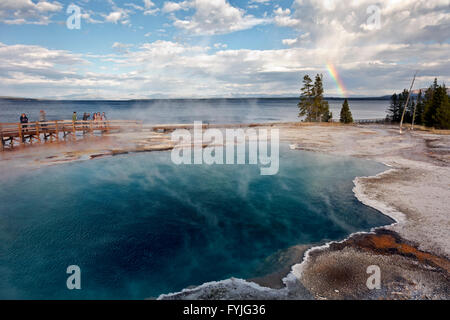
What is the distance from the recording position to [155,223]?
11.9 meters

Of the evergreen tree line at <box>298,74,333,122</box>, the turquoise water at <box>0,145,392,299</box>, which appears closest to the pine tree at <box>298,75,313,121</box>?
the evergreen tree line at <box>298,74,333,122</box>

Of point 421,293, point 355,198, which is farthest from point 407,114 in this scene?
point 421,293

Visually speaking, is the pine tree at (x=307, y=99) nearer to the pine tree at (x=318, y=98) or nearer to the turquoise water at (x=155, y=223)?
the pine tree at (x=318, y=98)

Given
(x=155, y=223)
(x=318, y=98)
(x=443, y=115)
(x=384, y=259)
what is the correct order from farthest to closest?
(x=318, y=98) < (x=443, y=115) < (x=155, y=223) < (x=384, y=259)

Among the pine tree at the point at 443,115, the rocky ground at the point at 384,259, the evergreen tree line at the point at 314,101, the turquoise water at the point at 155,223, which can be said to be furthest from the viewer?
the evergreen tree line at the point at 314,101

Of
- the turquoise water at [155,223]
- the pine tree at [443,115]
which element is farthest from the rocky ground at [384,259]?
the pine tree at [443,115]

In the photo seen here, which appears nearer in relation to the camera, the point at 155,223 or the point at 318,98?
the point at 155,223

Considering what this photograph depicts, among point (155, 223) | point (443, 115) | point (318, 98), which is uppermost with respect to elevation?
point (318, 98)

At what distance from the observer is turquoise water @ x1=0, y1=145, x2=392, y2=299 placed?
27.0 feet

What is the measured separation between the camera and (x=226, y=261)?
909 cm

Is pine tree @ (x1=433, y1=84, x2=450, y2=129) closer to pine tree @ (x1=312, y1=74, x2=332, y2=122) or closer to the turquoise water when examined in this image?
pine tree @ (x1=312, y1=74, x2=332, y2=122)

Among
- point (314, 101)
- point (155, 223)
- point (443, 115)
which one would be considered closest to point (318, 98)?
point (314, 101)

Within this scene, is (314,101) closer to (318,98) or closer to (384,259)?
(318,98)

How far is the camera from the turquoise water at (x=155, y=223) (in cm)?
823
